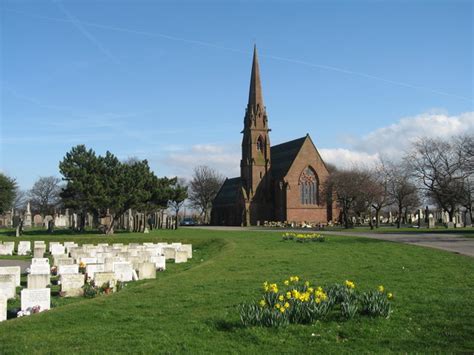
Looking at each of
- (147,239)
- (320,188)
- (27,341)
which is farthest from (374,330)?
(320,188)

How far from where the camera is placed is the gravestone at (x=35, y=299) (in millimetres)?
11625

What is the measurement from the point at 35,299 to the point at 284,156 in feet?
223

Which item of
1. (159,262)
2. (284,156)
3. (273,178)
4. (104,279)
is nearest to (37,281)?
(104,279)

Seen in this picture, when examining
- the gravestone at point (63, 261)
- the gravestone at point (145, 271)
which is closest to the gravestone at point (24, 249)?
the gravestone at point (63, 261)

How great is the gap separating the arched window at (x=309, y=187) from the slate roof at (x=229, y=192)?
36.4 ft

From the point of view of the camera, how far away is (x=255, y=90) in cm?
7762

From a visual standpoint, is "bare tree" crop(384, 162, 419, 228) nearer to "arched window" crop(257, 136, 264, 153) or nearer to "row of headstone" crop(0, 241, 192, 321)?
"arched window" crop(257, 136, 264, 153)

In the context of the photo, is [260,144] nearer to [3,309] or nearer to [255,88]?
[255,88]

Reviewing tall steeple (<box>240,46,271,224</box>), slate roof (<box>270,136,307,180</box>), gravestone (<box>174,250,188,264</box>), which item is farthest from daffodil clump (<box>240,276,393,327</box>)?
tall steeple (<box>240,46,271,224</box>)

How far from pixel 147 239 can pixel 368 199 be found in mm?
32305

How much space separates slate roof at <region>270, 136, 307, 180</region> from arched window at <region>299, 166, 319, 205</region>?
2697mm

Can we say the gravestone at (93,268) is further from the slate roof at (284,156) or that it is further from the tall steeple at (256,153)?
the tall steeple at (256,153)

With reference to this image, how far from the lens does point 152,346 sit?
7.61 metres

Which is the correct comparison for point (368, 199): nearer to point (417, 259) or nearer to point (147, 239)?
point (147, 239)
